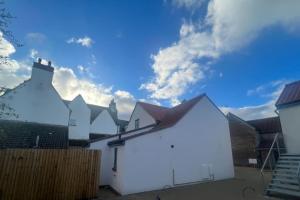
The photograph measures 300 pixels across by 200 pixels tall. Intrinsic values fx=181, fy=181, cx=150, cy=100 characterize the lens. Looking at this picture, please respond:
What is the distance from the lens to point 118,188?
1073cm

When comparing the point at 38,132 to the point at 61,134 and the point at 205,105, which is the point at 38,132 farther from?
the point at 205,105

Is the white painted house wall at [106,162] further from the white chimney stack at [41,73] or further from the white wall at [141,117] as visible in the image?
the white chimney stack at [41,73]

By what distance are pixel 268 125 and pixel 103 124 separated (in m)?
23.1

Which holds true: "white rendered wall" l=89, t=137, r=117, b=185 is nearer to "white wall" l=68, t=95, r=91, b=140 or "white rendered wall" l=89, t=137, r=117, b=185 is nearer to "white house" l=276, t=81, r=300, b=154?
"white wall" l=68, t=95, r=91, b=140

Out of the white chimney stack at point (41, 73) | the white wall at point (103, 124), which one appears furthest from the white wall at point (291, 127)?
the white wall at point (103, 124)

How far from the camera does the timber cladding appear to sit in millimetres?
7621

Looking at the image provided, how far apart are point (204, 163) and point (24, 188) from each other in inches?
438

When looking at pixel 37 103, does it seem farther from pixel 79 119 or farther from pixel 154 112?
pixel 154 112

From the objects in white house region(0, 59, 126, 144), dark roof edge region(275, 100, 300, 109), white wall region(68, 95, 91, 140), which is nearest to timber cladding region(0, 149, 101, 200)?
white house region(0, 59, 126, 144)

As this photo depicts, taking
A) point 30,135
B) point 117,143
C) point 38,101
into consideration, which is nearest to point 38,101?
point 38,101

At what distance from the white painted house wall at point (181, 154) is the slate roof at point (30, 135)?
278 inches

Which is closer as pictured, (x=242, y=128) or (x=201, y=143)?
(x=201, y=143)

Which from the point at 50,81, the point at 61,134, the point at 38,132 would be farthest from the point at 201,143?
the point at 50,81

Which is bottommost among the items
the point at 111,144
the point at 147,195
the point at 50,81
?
the point at 147,195
